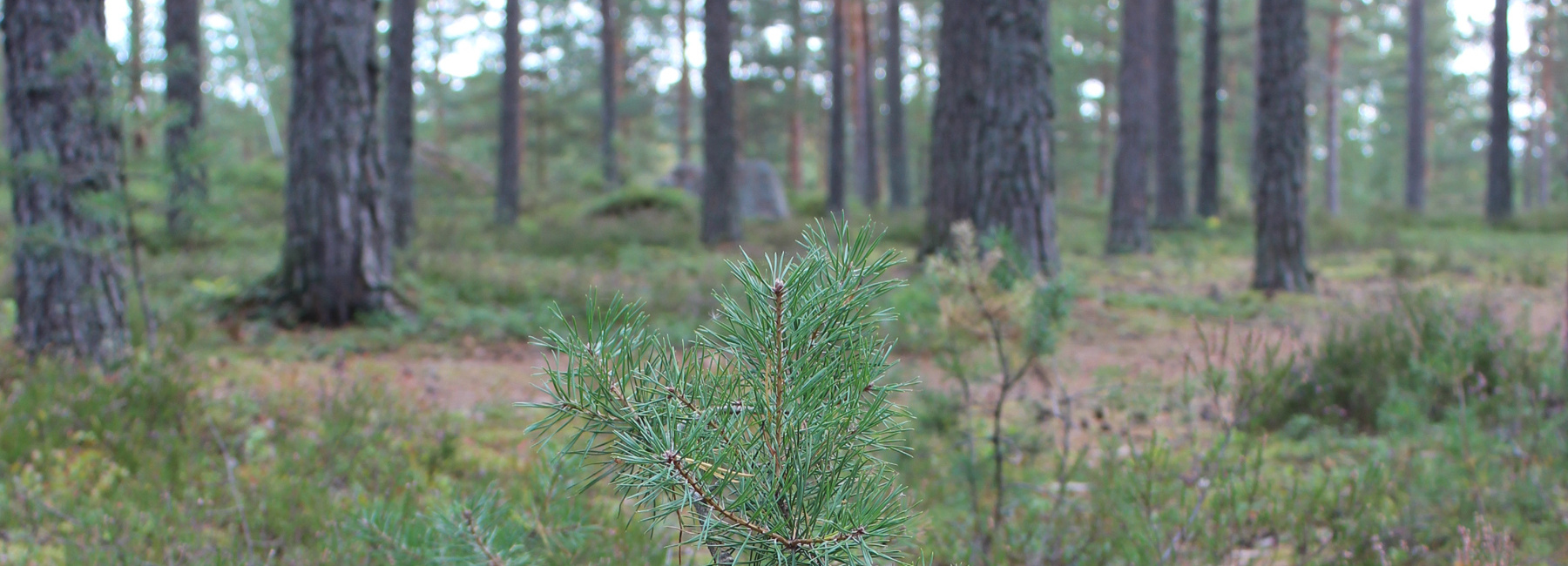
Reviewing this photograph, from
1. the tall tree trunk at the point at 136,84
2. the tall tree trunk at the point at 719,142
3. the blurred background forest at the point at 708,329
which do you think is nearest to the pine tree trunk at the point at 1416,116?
the blurred background forest at the point at 708,329

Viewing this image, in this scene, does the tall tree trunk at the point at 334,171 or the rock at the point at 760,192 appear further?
the rock at the point at 760,192

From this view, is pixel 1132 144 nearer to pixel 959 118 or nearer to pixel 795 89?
pixel 959 118

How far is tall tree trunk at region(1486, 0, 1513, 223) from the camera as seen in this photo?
1875cm

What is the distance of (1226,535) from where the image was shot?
2545 millimetres

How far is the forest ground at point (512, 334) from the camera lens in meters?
2.89

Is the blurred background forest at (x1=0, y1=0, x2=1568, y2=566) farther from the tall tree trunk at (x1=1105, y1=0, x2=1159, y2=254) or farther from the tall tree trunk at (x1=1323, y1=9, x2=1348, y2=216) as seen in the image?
the tall tree trunk at (x1=1323, y1=9, x2=1348, y2=216)

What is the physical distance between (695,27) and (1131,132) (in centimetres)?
1953

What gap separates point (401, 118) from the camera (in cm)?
1255

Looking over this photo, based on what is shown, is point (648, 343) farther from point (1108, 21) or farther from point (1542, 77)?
point (1542, 77)

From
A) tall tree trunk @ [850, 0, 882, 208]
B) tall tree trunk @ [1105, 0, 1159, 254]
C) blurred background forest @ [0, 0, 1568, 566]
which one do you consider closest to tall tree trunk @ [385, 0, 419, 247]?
blurred background forest @ [0, 0, 1568, 566]

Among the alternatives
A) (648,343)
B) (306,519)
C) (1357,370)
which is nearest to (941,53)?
(1357,370)

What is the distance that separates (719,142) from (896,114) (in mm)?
10714

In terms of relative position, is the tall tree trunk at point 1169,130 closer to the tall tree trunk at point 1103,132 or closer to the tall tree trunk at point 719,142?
the tall tree trunk at point 719,142

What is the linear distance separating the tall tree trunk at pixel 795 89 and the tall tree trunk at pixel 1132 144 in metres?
17.7
